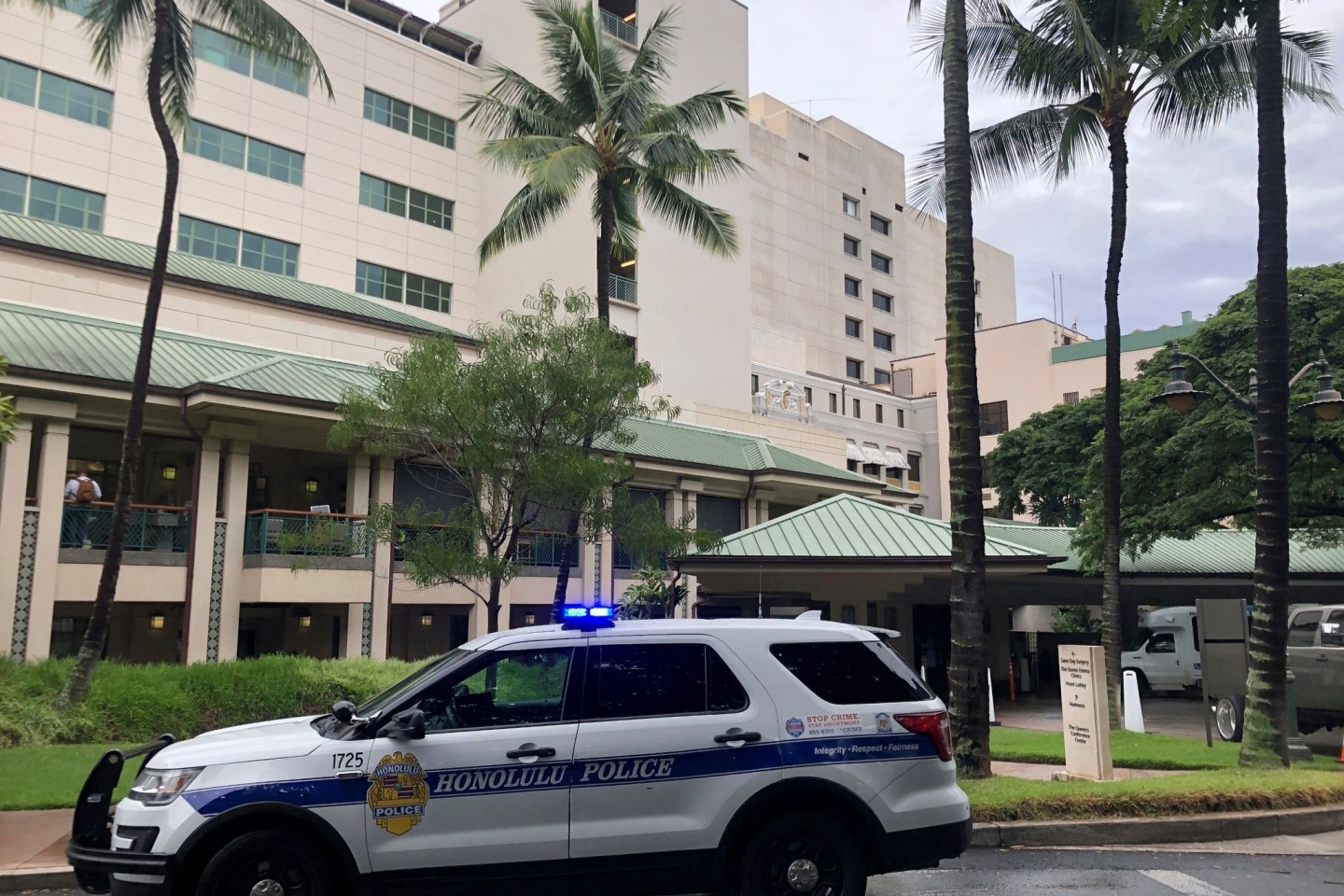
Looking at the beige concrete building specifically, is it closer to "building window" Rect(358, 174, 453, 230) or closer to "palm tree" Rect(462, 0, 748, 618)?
"building window" Rect(358, 174, 453, 230)

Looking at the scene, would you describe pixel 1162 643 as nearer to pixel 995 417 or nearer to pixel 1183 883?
pixel 1183 883

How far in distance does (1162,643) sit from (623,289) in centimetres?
→ 2057

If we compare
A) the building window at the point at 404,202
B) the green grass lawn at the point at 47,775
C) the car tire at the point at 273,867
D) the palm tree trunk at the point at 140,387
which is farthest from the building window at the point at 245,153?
the car tire at the point at 273,867

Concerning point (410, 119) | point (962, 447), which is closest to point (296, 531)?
point (962, 447)

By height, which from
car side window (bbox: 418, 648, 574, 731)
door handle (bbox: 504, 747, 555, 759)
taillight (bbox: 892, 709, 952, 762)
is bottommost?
door handle (bbox: 504, 747, 555, 759)

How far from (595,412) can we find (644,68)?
29.5 feet

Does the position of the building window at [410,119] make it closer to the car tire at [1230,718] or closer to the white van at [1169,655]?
the white van at [1169,655]

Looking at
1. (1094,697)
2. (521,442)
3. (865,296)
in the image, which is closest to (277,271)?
(521,442)

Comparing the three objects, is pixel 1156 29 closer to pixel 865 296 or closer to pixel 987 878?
pixel 987 878

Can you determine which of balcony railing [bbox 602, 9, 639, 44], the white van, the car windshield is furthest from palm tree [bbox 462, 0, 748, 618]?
the white van

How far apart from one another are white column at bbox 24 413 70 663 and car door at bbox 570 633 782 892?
17.6 metres

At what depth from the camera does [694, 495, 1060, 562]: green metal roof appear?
21016 mm

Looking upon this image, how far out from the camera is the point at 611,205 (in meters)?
22.0

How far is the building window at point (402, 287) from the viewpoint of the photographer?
34.8m
